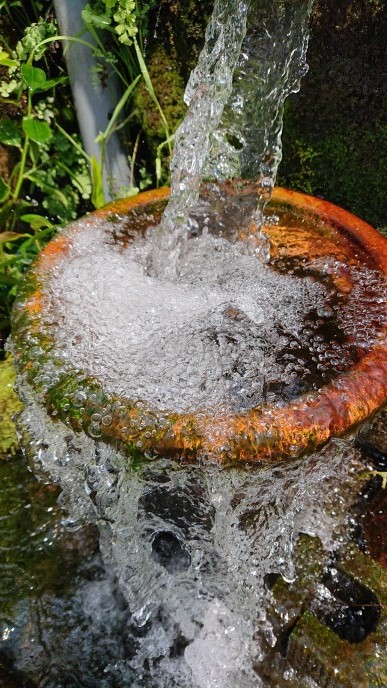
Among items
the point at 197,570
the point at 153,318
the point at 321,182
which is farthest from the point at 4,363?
the point at 321,182

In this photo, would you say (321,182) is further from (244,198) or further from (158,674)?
(158,674)

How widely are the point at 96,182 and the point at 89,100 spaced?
1.18 ft

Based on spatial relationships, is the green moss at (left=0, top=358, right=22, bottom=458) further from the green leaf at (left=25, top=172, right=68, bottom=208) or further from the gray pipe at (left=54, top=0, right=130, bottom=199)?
the gray pipe at (left=54, top=0, right=130, bottom=199)

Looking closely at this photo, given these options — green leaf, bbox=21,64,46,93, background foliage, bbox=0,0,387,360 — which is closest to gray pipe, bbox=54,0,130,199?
background foliage, bbox=0,0,387,360

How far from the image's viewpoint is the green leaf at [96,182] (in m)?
2.54

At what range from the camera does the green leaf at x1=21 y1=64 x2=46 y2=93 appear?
2225 millimetres

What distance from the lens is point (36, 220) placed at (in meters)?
2.55

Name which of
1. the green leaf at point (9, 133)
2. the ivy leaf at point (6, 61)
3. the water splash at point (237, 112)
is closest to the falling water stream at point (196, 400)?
the water splash at point (237, 112)

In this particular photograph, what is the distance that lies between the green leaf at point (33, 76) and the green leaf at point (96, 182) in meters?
0.40

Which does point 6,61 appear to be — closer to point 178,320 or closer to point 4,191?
point 4,191

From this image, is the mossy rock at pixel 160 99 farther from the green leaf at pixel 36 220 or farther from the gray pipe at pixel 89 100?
the green leaf at pixel 36 220

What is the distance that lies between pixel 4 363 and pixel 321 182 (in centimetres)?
159

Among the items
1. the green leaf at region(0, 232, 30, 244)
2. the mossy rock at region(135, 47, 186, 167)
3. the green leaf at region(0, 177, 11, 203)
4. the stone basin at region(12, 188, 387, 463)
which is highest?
the mossy rock at region(135, 47, 186, 167)

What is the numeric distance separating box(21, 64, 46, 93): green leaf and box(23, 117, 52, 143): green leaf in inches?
6.0
